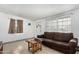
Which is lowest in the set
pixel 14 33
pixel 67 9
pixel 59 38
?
pixel 59 38

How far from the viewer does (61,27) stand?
6.63 ft

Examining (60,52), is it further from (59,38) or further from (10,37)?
(10,37)

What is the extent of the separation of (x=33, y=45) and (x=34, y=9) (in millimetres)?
886

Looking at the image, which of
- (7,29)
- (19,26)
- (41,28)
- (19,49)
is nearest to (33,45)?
(19,49)

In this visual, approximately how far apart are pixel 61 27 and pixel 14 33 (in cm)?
120

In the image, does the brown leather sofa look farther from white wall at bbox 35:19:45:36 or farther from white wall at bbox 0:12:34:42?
white wall at bbox 0:12:34:42

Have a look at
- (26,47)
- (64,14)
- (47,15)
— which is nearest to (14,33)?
(26,47)

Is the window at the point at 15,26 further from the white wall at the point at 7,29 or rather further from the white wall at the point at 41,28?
the white wall at the point at 41,28

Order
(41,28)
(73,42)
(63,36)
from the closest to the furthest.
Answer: (73,42), (63,36), (41,28)

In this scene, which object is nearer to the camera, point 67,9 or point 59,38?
point 67,9

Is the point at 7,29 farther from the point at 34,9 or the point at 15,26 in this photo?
the point at 34,9

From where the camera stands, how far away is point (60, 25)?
2.04 meters

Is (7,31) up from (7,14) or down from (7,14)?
down

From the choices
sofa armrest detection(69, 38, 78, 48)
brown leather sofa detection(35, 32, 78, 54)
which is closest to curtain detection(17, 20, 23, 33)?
brown leather sofa detection(35, 32, 78, 54)
